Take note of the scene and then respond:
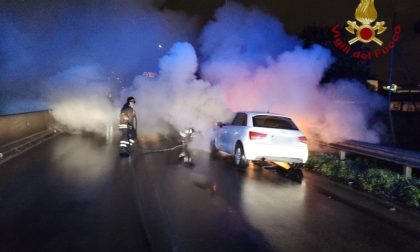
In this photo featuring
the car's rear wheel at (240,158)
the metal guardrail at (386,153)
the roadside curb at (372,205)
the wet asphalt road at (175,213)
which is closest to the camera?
the wet asphalt road at (175,213)

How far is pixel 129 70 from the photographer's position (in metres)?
29.5

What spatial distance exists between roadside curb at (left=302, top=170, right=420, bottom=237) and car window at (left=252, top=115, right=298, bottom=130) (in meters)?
1.74

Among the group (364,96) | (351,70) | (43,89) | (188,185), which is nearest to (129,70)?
(43,89)

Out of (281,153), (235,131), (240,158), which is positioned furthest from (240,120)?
(281,153)

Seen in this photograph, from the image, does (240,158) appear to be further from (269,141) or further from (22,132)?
(22,132)

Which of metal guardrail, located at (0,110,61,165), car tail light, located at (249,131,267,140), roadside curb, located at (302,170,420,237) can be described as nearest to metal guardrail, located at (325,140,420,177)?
roadside curb, located at (302,170,420,237)

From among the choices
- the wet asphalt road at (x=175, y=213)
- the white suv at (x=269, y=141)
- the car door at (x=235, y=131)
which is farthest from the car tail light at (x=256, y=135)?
the wet asphalt road at (x=175, y=213)

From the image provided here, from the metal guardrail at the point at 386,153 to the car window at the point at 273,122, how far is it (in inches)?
70.0

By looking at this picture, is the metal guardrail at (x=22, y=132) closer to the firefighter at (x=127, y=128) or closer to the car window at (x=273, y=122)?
the firefighter at (x=127, y=128)

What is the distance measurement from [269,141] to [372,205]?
3431 mm

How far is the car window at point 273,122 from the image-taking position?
1144cm

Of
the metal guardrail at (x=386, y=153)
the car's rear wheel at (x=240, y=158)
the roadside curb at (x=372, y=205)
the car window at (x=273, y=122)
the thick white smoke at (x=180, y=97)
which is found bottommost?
the roadside curb at (x=372, y=205)

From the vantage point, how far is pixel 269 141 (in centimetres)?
1082

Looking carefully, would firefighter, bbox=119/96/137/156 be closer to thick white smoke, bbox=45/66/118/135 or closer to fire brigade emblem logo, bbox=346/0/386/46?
thick white smoke, bbox=45/66/118/135
